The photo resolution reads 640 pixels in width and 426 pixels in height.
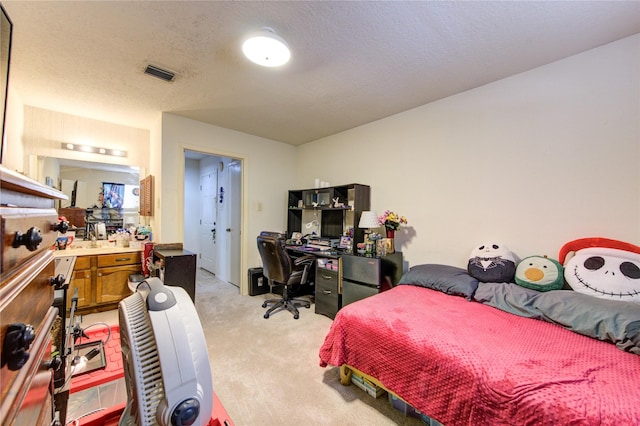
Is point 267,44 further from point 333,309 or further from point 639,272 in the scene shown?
point 639,272

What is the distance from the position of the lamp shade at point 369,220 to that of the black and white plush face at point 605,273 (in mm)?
1670

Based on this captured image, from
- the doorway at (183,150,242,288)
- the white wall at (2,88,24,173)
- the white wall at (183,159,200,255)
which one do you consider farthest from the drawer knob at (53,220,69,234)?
the white wall at (183,159,200,255)

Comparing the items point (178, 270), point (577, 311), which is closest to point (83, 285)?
point (178, 270)

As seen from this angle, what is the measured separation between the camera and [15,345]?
1.36ft

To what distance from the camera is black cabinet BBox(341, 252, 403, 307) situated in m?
2.72

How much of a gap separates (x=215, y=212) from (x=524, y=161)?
4.74 metres

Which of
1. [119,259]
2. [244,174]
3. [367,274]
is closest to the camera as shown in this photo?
[367,274]

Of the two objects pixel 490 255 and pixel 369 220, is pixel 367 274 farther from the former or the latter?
pixel 490 255

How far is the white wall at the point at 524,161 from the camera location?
1869 mm

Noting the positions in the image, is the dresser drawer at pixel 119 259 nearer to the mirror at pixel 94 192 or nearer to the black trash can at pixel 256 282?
the mirror at pixel 94 192

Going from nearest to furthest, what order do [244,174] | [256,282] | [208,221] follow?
[256,282] < [244,174] < [208,221]

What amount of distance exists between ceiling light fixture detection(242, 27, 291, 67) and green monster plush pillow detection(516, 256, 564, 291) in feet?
8.09

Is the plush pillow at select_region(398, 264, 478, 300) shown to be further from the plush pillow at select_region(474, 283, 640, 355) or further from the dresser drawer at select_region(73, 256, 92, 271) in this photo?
the dresser drawer at select_region(73, 256, 92, 271)

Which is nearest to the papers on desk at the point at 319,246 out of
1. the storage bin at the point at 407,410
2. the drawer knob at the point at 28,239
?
the storage bin at the point at 407,410
